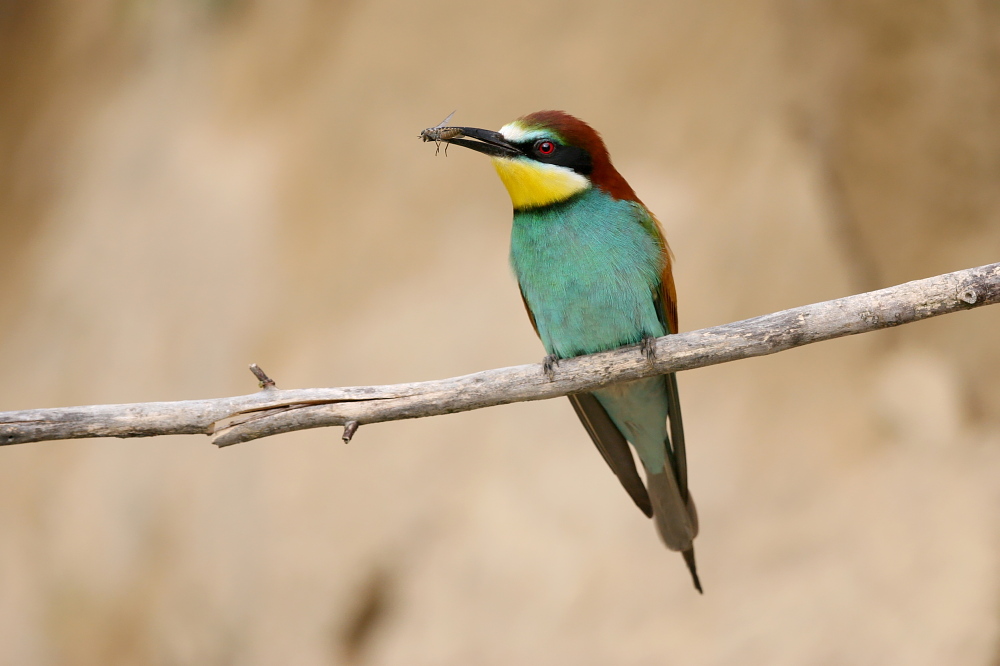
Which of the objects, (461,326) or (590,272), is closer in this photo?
(590,272)

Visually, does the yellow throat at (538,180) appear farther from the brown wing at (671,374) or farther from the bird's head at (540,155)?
the brown wing at (671,374)

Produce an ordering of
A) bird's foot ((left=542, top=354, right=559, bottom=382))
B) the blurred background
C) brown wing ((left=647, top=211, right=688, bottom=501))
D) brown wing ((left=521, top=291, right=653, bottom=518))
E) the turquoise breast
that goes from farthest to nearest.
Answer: the blurred background
brown wing ((left=521, top=291, right=653, bottom=518))
brown wing ((left=647, top=211, right=688, bottom=501))
the turquoise breast
bird's foot ((left=542, top=354, right=559, bottom=382))

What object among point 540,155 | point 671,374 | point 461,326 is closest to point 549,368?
point 671,374

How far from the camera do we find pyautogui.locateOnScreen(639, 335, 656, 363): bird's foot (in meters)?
1.82

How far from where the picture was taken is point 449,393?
1.73 m

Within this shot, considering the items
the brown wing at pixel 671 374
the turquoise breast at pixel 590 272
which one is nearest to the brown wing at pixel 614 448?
the brown wing at pixel 671 374

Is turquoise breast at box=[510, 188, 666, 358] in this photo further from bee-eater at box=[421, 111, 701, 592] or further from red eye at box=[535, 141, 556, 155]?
red eye at box=[535, 141, 556, 155]

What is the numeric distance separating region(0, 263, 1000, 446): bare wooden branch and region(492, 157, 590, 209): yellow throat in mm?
486

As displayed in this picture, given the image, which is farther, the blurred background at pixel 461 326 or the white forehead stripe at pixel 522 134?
the blurred background at pixel 461 326

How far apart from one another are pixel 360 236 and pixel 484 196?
0.55 m

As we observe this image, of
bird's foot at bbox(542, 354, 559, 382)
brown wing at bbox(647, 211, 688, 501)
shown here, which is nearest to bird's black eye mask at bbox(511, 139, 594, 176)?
brown wing at bbox(647, 211, 688, 501)

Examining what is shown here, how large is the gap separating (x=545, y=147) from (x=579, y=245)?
27cm

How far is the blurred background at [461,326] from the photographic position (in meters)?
2.80

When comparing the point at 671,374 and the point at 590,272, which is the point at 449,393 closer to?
the point at 590,272
